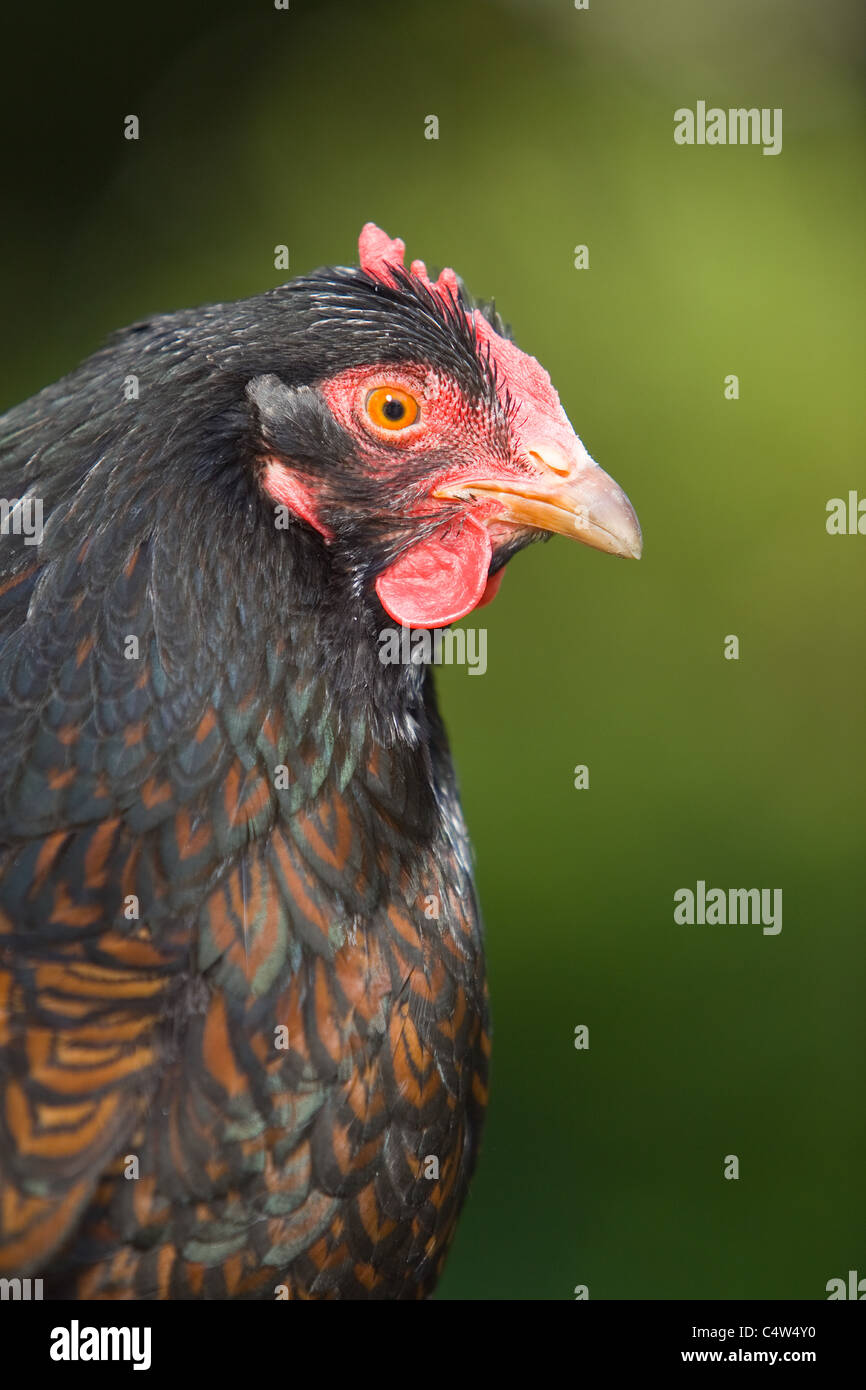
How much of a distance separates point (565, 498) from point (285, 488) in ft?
1.12

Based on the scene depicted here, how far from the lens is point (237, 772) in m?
1.51

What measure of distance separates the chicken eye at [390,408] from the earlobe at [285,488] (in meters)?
0.12

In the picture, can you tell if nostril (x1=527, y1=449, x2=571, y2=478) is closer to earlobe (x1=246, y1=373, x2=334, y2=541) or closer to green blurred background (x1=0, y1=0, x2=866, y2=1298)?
earlobe (x1=246, y1=373, x2=334, y2=541)

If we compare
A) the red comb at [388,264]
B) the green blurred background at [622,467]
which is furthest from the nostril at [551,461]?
the green blurred background at [622,467]

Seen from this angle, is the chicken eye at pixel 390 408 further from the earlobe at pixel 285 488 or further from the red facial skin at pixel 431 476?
the earlobe at pixel 285 488

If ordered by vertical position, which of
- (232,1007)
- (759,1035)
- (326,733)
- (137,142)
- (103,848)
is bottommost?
(759,1035)

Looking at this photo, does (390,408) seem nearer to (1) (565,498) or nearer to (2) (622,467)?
(1) (565,498)

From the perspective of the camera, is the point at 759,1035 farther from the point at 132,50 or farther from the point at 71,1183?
the point at 132,50

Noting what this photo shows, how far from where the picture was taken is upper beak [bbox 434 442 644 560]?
1625mm

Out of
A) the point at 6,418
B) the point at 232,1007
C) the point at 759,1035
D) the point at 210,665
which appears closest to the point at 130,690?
the point at 210,665

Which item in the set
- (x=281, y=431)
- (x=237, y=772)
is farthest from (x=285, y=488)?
(x=237, y=772)

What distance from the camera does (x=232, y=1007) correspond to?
1511 mm

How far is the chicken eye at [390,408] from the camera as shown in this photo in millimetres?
1566

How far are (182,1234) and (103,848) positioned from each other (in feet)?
1.39
